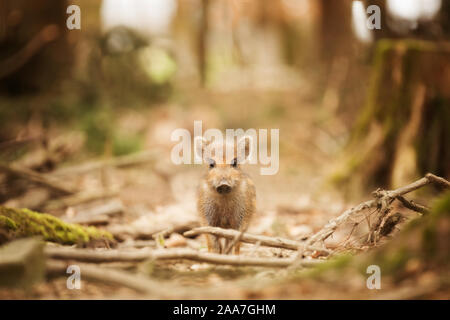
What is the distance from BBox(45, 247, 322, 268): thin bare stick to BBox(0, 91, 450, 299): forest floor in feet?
0.18

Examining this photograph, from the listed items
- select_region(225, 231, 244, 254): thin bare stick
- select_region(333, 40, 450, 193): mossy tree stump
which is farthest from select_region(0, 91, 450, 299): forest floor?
select_region(333, 40, 450, 193): mossy tree stump

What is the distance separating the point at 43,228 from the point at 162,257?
1.47m

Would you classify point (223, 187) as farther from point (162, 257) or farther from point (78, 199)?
point (78, 199)

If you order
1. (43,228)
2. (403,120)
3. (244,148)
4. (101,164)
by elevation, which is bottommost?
(43,228)

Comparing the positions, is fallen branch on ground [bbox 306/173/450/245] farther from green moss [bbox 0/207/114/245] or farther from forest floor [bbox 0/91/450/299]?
green moss [bbox 0/207/114/245]

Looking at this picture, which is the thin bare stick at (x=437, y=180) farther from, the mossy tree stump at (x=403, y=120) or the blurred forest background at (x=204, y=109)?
the mossy tree stump at (x=403, y=120)

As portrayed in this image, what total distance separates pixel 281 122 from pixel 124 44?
5.55 metres

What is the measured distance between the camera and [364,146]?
262 inches

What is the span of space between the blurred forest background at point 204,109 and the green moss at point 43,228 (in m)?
0.62

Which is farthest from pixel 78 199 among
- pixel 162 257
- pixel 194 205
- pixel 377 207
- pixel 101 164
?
pixel 377 207

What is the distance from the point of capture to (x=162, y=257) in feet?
10.1

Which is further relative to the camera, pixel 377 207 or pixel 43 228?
pixel 43 228

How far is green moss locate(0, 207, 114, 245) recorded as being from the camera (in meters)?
3.68

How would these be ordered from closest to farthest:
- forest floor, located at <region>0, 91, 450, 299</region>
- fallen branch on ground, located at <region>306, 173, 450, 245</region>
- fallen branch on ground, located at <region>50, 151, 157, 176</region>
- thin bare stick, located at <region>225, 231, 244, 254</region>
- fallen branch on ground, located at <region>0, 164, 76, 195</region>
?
1. forest floor, located at <region>0, 91, 450, 299</region>
2. thin bare stick, located at <region>225, 231, 244, 254</region>
3. fallen branch on ground, located at <region>306, 173, 450, 245</region>
4. fallen branch on ground, located at <region>0, 164, 76, 195</region>
5. fallen branch on ground, located at <region>50, 151, 157, 176</region>
